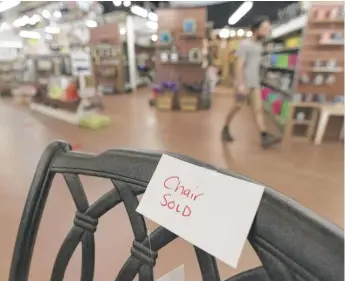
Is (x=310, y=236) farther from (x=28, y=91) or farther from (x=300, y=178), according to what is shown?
(x=28, y=91)

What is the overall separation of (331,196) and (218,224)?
2437 mm

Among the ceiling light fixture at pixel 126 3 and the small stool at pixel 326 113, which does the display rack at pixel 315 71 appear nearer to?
the small stool at pixel 326 113

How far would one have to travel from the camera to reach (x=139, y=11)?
41.0 feet

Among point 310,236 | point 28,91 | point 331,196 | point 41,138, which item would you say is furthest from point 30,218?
→ point 28,91

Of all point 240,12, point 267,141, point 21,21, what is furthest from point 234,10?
point 267,141

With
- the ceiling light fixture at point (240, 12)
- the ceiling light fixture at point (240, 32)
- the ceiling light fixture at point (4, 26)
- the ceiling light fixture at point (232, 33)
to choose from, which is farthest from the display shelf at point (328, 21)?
the ceiling light fixture at point (4, 26)

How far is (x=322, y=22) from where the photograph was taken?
384 cm

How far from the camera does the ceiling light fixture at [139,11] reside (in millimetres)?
12048

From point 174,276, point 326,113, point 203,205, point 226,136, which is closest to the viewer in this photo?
point 203,205

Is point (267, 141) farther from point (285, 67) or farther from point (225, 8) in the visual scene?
point (225, 8)

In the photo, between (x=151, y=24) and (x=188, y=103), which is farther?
(x=151, y=24)

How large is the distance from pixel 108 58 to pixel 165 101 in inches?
156

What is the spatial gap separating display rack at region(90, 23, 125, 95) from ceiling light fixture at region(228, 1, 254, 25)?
16.5 ft

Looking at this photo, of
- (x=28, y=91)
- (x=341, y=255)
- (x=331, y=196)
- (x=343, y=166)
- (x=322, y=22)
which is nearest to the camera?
(x=341, y=255)
